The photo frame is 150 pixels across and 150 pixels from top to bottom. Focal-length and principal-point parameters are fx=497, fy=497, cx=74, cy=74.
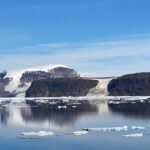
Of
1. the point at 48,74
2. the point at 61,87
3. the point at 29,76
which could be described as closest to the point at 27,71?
the point at 48,74


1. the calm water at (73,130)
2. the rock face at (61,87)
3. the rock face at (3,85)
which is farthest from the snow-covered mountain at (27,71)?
the calm water at (73,130)

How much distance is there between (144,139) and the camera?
28172 millimetres

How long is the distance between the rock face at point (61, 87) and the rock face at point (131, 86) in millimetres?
4555

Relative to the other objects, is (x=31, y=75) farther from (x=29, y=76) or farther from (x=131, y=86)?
(x=131, y=86)

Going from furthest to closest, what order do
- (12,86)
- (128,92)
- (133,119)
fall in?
(12,86) → (128,92) → (133,119)

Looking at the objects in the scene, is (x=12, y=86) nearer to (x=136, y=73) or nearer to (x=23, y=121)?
(x=136, y=73)

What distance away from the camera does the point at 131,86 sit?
311ft

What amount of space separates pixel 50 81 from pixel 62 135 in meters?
74.8

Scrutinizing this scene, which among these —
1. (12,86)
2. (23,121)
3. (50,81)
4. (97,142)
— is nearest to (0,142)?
(97,142)

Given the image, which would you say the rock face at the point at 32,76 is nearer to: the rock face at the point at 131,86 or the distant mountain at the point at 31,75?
the distant mountain at the point at 31,75

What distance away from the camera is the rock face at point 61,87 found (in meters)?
98.4

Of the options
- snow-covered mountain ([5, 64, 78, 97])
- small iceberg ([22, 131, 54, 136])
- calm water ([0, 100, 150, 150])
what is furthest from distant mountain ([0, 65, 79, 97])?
small iceberg ([22, 131, 54, 136])

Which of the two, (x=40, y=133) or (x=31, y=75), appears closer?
(x=40, y=133)

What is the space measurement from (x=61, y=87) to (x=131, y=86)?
15.4 metres
